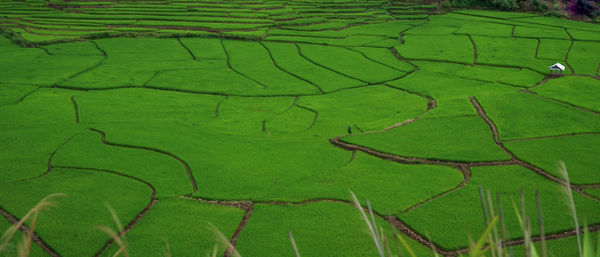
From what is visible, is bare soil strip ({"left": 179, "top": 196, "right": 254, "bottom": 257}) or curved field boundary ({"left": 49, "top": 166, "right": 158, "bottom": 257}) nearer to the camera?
curved field boundary ({"left": 49, "top": 166, "right": 158, "bottom": 257})


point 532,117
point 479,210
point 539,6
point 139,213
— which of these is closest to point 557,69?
point 532,117

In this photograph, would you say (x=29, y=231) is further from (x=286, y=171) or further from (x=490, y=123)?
(x=490, y=123)

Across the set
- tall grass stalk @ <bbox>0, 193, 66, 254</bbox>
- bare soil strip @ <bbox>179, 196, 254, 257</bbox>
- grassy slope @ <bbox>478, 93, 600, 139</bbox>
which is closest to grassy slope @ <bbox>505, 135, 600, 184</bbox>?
grassy slope @ <bbox>478, 93, 600, 139</bbox>

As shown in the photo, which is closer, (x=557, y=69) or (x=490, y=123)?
(x=490, y=123)

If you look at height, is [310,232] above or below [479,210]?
above

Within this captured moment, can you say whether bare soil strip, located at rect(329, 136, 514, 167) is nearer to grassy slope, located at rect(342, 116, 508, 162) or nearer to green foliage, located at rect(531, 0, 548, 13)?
grassy slope, located at rect(342, 116, 508, 162)

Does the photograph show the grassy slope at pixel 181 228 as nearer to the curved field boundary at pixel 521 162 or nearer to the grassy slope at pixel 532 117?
the curved field boundary at pixel 521 162
